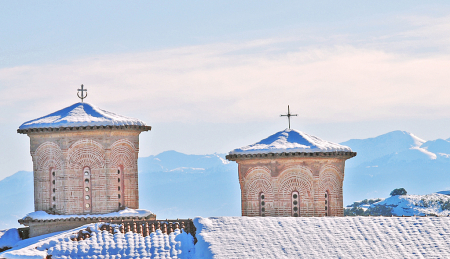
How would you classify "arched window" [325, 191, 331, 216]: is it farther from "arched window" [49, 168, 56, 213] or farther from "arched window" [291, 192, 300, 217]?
"arched window" [49, 168, 56, 213]

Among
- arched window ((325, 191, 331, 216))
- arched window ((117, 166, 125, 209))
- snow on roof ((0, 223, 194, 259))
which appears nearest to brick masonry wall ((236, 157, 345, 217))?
arched window ((325, 191, 331, 216))

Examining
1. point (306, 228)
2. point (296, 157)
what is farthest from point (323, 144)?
point (306, 228)

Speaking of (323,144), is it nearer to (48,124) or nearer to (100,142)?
(100,142)

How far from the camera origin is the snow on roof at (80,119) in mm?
30531

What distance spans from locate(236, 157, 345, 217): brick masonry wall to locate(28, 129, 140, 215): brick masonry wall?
5064 millimetres

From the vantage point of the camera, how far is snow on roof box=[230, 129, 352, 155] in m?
30.9

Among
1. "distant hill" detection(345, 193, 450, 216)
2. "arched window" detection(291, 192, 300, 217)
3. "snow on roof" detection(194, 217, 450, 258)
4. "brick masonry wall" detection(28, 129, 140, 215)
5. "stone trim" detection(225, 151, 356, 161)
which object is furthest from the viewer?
"distant hill" detection(345, 193, 450, 216)

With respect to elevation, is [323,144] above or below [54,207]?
above

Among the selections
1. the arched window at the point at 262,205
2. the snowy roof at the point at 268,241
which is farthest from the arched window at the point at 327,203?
the snowy roof at the point at 268,241

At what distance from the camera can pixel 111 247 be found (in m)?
25.9

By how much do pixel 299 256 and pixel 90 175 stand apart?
944 centimetres

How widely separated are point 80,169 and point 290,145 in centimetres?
828

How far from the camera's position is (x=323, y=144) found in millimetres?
31625

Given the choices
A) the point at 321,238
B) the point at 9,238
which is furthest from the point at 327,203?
the point at 9,238
